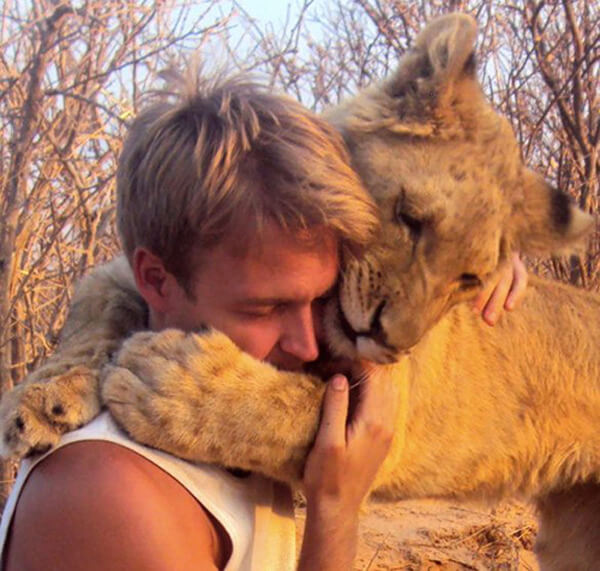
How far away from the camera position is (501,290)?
2.94 metres

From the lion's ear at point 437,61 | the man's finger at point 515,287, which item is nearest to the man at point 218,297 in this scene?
the lion's ear at point 437,61

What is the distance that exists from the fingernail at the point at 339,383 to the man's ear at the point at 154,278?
426 mm

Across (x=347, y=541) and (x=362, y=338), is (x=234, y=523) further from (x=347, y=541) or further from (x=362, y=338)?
(x=362, y=338)

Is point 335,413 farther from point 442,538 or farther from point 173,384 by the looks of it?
point 442,538

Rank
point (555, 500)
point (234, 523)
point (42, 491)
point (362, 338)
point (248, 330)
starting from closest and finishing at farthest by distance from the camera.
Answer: point (42, 491) < point (234, 523) < point (248, 330) < point (362, 338) < point (555, 500)

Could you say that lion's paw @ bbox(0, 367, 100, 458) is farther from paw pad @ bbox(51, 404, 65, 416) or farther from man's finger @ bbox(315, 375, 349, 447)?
man's finger @ bbox(315, 375, 349, 447)

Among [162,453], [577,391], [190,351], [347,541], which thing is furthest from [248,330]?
[577,391]

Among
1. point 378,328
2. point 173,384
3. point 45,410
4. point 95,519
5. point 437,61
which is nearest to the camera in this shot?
point 95,519

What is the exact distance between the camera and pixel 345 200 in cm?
207

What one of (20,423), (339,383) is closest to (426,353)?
(339,383)

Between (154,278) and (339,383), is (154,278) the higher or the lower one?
the higher one

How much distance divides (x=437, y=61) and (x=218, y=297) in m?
1.13

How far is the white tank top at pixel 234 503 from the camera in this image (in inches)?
75.0

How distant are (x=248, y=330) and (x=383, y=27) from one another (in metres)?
4.23
